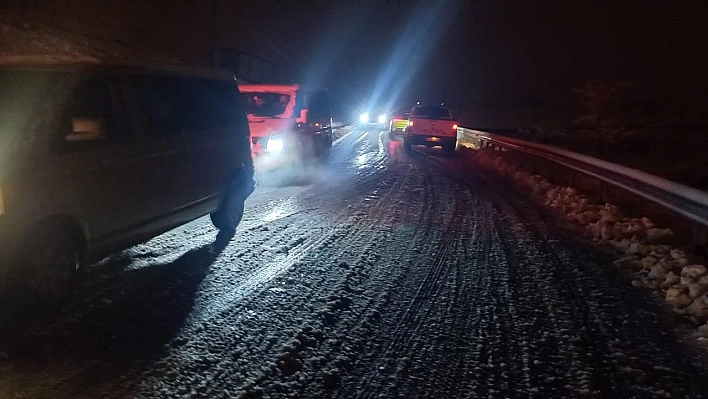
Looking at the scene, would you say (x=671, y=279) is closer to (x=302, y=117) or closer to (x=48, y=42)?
(x=302, y=117)

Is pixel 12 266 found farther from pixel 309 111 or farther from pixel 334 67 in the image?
pixel 334 67

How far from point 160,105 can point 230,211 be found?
2407 mm

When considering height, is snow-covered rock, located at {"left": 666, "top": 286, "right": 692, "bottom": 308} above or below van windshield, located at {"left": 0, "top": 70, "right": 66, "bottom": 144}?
below

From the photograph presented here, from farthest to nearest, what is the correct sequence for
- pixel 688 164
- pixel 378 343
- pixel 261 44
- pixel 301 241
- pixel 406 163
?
pixel 261 44, pixel 688 164, pixel 406 163, pixel 301 241, pixel 378 343

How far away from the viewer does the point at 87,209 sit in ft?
20.0

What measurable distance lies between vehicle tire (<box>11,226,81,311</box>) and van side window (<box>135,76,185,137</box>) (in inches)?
60.7

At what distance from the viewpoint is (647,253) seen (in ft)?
26.8

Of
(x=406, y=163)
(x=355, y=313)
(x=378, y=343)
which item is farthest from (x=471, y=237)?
(x=406, y=163)

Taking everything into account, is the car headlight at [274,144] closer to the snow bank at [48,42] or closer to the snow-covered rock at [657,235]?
the snow bank at [48,42]

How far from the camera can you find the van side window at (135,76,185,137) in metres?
7.03

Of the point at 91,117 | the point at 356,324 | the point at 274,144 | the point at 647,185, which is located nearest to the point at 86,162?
the point at 91,117

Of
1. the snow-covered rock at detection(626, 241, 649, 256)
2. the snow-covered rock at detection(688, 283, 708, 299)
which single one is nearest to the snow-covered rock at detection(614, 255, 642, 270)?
the snow-covered rock at detection(626, 241, 649, 256)

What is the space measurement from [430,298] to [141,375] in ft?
9.26

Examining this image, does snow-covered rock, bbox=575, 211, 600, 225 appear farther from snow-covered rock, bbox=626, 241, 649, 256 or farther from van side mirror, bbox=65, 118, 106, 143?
van side mirror, bbox=65, 118, 106, 143
